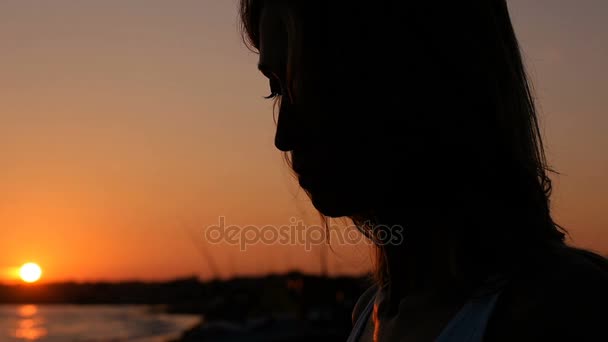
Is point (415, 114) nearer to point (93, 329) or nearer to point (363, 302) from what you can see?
point (363, 302)

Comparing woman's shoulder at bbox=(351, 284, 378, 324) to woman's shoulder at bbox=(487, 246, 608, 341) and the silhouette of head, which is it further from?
woman's shoulder at bbox=(487, 246, 608, 341)

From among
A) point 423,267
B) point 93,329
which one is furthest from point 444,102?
point 93,329

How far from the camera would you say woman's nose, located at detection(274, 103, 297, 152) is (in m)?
1.25

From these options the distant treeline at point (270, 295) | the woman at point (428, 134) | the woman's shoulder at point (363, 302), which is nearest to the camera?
the woman at point (428, 134)

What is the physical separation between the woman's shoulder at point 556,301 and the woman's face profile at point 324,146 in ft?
0.96

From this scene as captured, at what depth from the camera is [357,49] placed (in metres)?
1.21

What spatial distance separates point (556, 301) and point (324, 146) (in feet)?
1.37

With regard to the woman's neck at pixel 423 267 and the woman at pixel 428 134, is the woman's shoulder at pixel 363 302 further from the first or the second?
the woman at pixel 428 134

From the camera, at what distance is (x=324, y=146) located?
1.21 m

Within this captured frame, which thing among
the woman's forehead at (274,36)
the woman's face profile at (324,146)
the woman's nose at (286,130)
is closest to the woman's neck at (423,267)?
the woman's face profile at (324,146)

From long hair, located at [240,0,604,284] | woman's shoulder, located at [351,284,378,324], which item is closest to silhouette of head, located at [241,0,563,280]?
long hair, located at [240,0,604,284]

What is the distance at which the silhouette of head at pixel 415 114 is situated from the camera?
1.15 m

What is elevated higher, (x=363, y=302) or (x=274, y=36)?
(x=274, y=36)

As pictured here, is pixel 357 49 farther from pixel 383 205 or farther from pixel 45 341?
pixel 45 341
